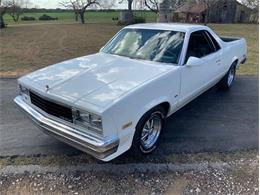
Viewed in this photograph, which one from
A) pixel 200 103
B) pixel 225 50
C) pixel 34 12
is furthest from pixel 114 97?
pixel 34 12

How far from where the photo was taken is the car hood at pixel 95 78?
279 centimetres

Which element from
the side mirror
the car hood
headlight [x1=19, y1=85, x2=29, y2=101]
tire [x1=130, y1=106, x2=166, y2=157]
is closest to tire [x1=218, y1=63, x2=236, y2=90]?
the side mirror

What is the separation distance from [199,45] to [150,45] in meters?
0.94

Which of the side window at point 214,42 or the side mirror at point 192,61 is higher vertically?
the side window at point 214,42

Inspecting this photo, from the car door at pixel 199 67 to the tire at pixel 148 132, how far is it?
539 mm

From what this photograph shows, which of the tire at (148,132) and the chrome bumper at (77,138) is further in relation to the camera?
the tire at (148,132)

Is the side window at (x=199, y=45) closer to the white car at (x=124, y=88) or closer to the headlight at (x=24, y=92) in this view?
the white car at (x=124, y=88)

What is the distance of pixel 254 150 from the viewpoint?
3.46 metres

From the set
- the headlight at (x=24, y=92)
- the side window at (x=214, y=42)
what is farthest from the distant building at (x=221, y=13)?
the headlight at (x=24, y=92)

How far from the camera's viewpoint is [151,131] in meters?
3.40

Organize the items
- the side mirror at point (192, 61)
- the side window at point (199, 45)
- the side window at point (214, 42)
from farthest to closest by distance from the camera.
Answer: the side window at point (214, 42) → the side window at point (199, 45) → the side mirror at point (192, 61)

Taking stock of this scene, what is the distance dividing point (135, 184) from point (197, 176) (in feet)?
2.38

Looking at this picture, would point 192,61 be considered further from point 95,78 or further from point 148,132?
point 95,78

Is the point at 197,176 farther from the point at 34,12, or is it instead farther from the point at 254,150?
the point at 34,12
